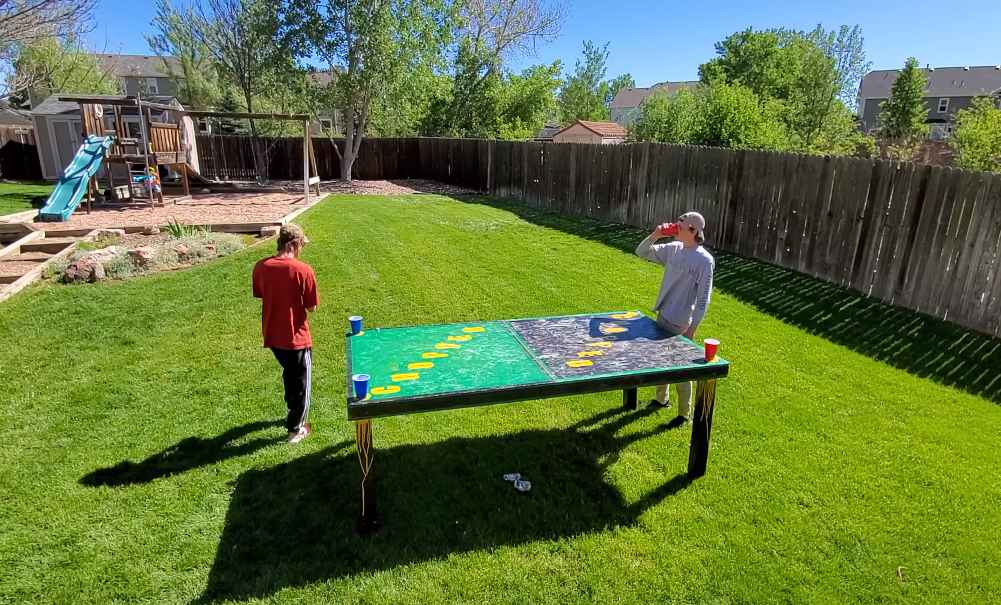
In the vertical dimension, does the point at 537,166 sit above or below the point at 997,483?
above

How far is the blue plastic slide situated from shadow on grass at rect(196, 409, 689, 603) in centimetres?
1203

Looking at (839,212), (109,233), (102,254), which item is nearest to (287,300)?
(102,254)

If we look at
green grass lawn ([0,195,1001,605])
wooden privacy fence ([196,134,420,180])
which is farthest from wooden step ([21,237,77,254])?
wooden privacy fence ([196,134,420,180])

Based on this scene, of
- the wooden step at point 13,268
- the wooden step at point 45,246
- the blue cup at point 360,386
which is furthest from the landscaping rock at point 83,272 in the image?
the blue cup at point 360,386

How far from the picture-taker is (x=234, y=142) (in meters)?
25.0

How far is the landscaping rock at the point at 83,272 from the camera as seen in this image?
332 inches

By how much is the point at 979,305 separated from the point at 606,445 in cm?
550

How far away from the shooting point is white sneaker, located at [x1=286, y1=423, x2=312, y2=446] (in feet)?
15.4

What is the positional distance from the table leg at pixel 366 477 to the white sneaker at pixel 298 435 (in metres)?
1.19

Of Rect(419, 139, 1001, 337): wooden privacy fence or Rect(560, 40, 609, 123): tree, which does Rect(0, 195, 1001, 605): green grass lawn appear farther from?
Rect(560, 40, 609, 123): tree

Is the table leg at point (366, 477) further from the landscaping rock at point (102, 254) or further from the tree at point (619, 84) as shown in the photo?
the tree at point (619, 84)

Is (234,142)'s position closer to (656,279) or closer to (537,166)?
(537,166)

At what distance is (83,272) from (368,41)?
14510 millimetres

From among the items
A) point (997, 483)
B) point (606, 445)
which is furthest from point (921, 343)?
point (606, 445)
